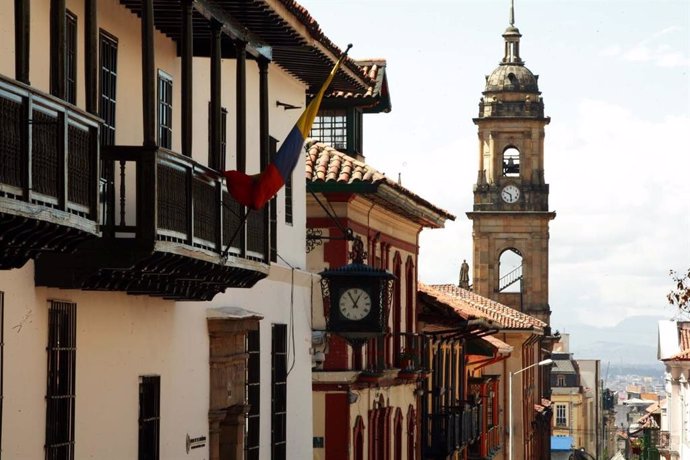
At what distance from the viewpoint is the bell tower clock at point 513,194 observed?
306ft

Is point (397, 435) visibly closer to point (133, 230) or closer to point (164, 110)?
point (164, 110)

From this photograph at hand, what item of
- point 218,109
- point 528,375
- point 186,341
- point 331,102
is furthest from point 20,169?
point 528,375

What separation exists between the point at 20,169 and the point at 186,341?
7810mm

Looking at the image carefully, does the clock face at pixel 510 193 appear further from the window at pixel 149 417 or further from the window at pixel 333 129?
the window at pixel 149 417

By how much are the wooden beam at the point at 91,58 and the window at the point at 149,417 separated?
4.55 meters

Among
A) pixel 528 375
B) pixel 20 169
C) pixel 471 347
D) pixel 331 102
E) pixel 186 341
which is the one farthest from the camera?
pixel 528 375

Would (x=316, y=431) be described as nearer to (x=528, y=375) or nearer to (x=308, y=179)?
(x=308, y=179)

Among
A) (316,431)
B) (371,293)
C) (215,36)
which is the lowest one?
(316,431)

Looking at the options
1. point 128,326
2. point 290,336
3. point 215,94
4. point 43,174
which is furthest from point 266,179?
point 290,336

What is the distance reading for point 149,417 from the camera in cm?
1808

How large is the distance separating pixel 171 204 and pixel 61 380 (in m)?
1.54

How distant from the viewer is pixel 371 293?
87.2 ft

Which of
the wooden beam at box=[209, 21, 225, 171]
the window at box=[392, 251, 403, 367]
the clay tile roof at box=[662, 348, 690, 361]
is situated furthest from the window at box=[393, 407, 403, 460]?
the clay tile roof at box=[662, 348, 690, 361]

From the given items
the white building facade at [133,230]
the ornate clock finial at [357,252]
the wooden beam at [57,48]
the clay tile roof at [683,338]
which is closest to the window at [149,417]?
the white building facade at [133,230]
